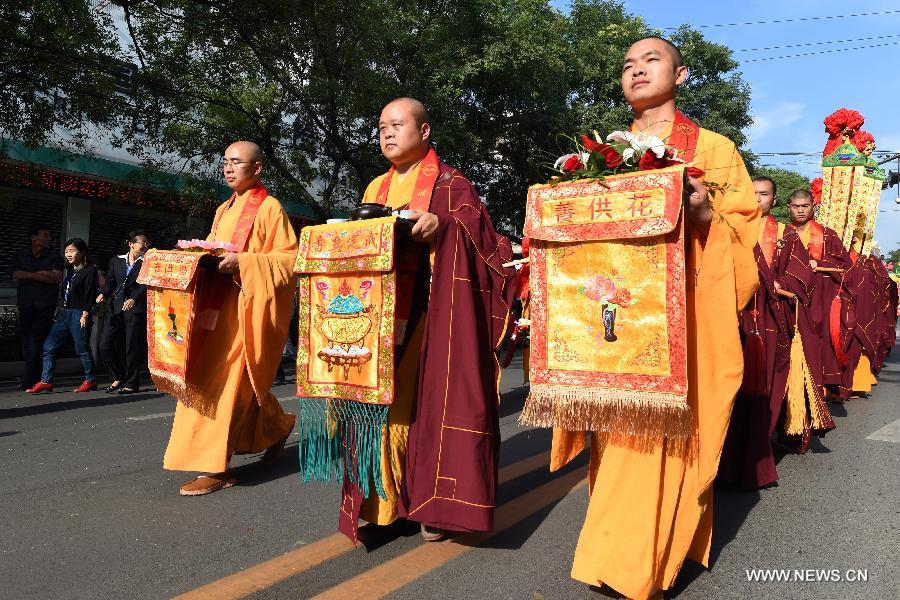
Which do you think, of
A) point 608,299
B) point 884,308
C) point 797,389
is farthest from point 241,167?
point 884,308

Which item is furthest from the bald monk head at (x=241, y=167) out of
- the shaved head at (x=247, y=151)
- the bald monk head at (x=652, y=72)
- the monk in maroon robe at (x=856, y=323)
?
the monk in maroon robe at (x=856, y=323)

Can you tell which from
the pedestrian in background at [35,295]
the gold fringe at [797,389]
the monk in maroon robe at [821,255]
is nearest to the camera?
the gold fringe at [797,389]

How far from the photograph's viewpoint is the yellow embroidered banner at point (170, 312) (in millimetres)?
3959

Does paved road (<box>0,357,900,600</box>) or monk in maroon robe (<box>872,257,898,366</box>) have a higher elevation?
monk in maroon robe (<box>872,257,898,366</box>)

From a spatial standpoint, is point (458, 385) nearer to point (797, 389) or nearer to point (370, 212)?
point (370, 212)

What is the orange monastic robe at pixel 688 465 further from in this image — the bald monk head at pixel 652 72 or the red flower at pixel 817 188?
the red flower at pixel 817 188

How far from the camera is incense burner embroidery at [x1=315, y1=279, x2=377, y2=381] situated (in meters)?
2.98

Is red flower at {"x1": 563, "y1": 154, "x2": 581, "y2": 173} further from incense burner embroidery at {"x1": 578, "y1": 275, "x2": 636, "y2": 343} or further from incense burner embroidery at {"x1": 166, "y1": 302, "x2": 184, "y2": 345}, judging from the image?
incense burner embroidery at {"x1": 166, "y1": 302, "x2": 184, "y2": 345}

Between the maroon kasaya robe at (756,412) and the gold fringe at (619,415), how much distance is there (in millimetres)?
1563

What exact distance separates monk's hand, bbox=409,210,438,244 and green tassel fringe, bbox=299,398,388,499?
2.37ft

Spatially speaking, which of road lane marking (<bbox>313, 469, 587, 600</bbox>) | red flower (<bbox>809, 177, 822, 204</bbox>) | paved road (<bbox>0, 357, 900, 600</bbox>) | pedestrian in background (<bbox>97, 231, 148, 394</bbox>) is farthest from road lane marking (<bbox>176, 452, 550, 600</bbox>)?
red flower (<bbox>809, 177, 822, 204</bbox>)

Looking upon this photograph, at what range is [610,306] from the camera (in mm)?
2518

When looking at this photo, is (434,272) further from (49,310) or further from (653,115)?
(49,310)

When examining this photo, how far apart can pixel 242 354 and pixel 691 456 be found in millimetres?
2575
